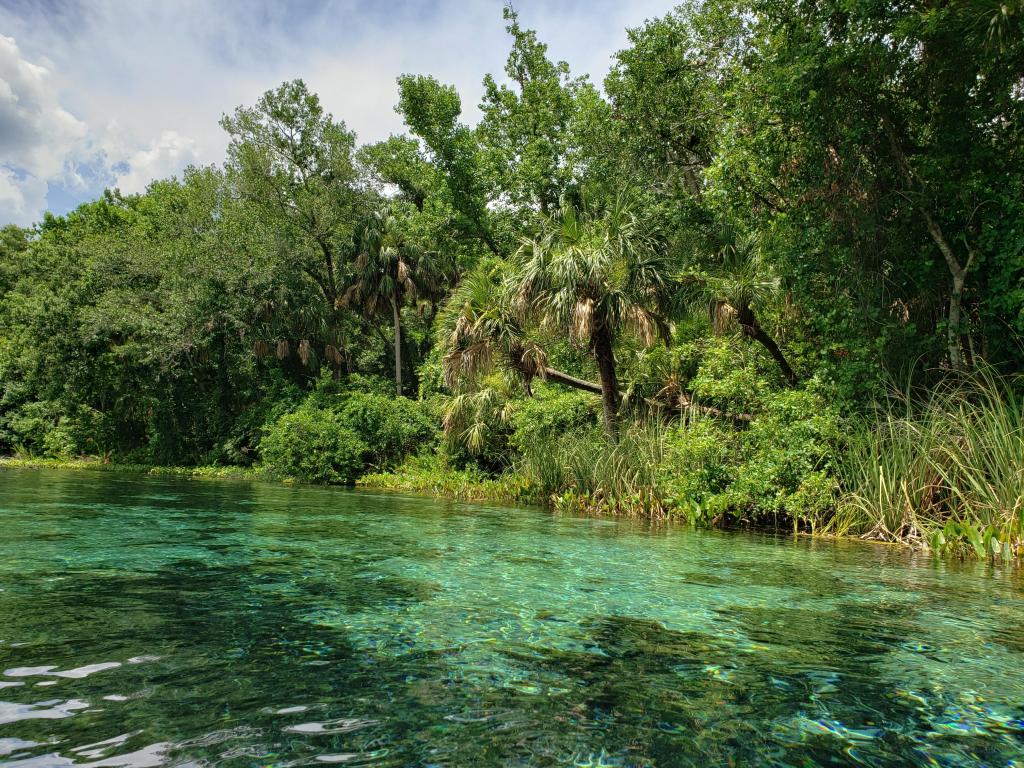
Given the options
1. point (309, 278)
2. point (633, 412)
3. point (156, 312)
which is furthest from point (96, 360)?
point (633, 412)

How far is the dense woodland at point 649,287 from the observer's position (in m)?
9.52

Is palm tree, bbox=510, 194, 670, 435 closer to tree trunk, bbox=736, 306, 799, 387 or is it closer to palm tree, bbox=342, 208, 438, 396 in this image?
tree trunk, bbox=736, 306, 799, 387

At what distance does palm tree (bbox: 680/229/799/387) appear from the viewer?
13062 mm

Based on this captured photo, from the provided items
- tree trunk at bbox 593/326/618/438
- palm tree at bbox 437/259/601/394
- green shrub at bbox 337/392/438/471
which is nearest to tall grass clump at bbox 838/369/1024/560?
tree trunk at bbox 593/326/618/438

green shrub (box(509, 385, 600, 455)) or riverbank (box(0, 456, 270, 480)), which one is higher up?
green shrub (box(509, 385, 600, 455))

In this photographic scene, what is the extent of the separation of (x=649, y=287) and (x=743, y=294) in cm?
203

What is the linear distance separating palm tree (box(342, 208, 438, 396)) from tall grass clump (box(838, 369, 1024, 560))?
2348 cm

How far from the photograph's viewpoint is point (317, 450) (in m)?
24.7

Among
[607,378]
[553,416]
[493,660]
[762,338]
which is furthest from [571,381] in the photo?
[493,660]

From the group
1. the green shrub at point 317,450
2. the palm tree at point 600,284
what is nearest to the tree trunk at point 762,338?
the palm tree at point 600,284

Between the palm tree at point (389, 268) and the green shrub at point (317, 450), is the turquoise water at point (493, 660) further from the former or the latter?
the palm tree at point (389, 268)

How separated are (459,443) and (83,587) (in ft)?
55.6

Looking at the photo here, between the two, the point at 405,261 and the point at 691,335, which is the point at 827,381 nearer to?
A: the point at 691,335

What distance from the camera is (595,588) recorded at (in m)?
5.09
